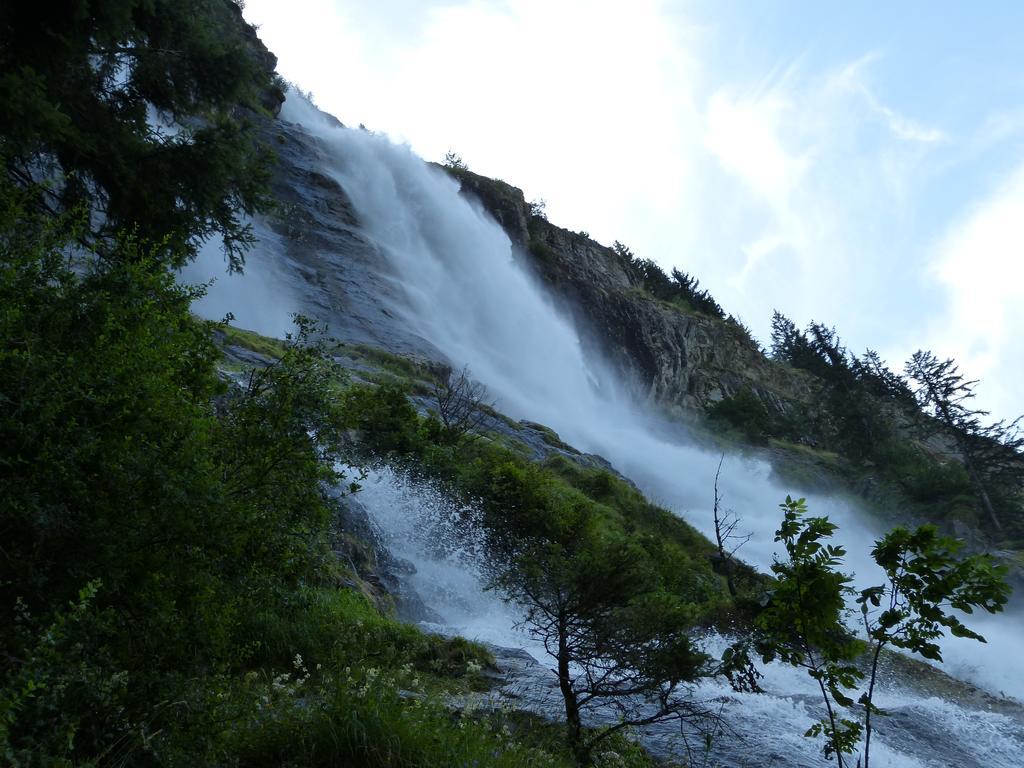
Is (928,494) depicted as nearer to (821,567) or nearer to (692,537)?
(692,537)

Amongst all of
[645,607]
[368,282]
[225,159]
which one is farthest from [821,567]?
[368,282]

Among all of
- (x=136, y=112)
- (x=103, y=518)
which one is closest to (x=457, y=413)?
(x=136, y=112)

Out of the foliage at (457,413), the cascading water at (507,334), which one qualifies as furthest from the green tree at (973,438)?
the foliage at (457,413)

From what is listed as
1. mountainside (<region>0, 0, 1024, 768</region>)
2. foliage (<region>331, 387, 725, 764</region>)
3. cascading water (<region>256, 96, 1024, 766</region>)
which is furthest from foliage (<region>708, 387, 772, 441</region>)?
foliage (<region>331, 387, 725, 764</region>)

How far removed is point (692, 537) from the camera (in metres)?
21.3

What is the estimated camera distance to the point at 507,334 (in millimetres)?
40531

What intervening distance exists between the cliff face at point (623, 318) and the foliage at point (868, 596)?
4611 cm

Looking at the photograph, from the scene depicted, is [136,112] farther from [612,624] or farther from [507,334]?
[507,334]

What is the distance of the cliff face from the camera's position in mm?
50031

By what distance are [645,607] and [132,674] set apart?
137 inches

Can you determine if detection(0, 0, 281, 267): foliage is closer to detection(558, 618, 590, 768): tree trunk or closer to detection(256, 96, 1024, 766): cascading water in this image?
detection(558, 618, 590, 768): tree trunk

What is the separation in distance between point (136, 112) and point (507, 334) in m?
31.2

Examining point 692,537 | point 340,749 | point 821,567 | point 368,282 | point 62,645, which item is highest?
point 368,282

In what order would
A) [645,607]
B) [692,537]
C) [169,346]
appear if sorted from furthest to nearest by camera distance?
[692,537]
[645,607]
[169,346]
